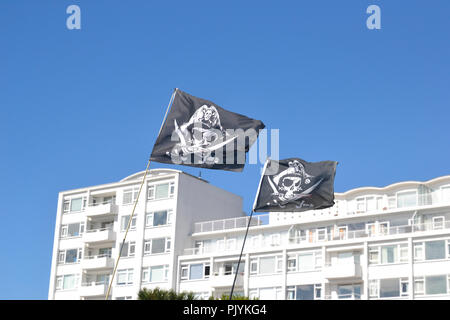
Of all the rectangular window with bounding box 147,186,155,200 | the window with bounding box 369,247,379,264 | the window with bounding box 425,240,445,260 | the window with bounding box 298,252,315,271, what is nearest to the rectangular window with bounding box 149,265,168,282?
the rectangular window with bounding box 147,186,155,200

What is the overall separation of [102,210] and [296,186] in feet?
140

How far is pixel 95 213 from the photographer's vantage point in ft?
252

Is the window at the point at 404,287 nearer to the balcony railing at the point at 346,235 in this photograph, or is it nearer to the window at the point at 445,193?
the balcony railing at the point at 346,235

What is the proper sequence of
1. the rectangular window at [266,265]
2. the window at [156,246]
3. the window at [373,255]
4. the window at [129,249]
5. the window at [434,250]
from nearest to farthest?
the window at [434,250]
the window at [373,255]
the rectangular window at [266,265]
the window at [156,246]
the window at [129,249]

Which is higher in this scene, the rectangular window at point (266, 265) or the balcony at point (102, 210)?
the balcony at point (102, 210)

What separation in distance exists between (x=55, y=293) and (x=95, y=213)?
8.91 meters

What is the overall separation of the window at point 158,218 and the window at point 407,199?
21.2m

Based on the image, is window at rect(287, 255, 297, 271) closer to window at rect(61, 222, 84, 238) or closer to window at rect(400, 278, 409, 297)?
window at rect(400, 278, 409, 297)

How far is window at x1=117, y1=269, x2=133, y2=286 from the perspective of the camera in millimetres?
72588

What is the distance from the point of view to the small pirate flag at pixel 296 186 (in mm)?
36156

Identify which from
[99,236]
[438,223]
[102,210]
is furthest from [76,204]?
[438,223]

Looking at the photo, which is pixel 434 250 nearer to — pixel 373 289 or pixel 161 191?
pixel 373 289

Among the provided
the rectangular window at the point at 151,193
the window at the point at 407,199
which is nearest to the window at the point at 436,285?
the window at the point at 407,199
